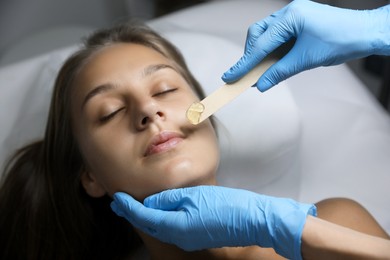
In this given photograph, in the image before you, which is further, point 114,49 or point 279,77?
point 114,49

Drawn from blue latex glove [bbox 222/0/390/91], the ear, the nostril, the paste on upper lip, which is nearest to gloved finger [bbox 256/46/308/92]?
blue latex glove [bbox 222/0/390/91]

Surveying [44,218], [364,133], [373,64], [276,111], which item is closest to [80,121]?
[44,218]

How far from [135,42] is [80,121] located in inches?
10.8

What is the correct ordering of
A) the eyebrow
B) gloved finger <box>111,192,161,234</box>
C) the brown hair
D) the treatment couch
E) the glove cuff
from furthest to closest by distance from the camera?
the treatment couch → the brown hair → the eyebrow → gloved finger <box>111,192,161,234</box> → the glove cuff

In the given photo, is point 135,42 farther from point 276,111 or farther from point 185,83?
point 276,111

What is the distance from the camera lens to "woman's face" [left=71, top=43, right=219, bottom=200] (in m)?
1.04

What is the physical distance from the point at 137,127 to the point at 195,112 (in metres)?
0.14

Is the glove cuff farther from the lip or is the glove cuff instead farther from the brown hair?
the brown hair

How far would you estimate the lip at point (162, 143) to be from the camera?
3.40 feet

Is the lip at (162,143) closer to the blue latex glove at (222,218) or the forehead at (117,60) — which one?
the blue latex glove at (222,218)

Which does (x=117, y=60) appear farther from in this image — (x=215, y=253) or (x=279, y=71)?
(x=215, y=253)

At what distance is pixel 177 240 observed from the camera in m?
1.02

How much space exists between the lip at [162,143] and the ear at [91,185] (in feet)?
0.83

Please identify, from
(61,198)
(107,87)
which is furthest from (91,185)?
(107,87)
